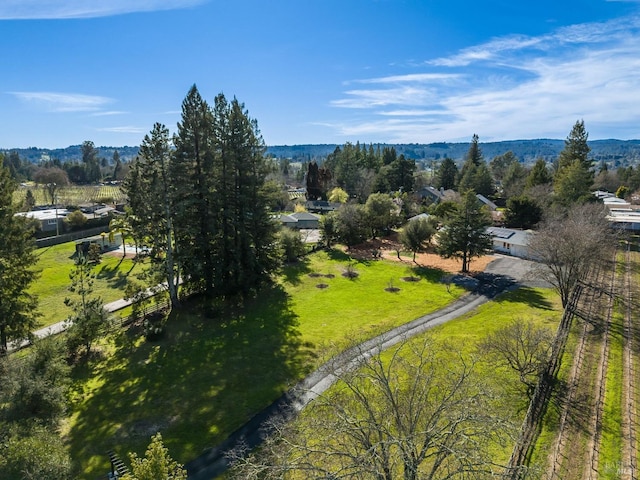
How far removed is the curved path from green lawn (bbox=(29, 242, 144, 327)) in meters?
19.9

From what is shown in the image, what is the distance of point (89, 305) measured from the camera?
2448 centimetres

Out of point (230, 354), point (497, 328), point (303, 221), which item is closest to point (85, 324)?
point (230, 354)

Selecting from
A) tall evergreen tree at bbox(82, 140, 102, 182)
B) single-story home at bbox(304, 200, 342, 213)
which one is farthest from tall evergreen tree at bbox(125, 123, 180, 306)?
tall evergreen tree at bbox(82, 140, 102, 182)

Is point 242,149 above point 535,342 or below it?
above

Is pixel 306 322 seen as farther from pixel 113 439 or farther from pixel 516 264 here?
pixel 516 264

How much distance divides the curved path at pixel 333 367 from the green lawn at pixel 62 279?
19.9 m

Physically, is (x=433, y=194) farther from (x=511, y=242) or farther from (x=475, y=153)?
(x=511, y=242)

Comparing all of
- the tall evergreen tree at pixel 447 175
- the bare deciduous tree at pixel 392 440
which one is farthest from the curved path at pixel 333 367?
the tall evergreen tree at pixel 447 175

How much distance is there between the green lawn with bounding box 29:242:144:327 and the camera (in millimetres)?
32000

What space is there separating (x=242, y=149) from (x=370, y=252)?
23613mm

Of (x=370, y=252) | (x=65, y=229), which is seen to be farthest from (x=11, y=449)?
(x=65, y=229)

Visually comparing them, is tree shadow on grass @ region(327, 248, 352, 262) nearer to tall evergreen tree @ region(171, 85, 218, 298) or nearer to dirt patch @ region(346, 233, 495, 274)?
dirt patch @ region(346, 233, 495, 274)

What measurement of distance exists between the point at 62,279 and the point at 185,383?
2547 centimetres

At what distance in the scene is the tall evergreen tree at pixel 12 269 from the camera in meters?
21.9
